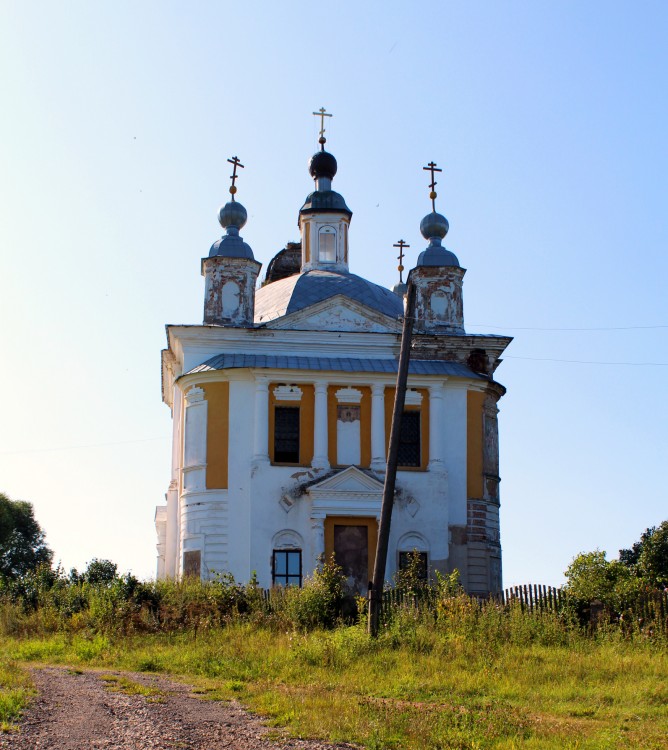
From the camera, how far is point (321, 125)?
34.2 metres

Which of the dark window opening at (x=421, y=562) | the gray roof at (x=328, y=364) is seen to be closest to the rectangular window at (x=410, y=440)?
the gray roof at (x=328, y=364)

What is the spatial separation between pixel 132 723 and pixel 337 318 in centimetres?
1767

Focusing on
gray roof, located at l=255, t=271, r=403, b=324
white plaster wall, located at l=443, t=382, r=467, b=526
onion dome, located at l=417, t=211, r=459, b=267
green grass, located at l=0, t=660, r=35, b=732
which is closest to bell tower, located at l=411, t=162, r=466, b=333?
onion dome, located at l=417, t=211, r=459, b=267

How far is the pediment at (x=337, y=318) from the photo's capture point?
91.2ft

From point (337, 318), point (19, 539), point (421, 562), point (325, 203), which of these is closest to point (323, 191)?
point (325, 203)

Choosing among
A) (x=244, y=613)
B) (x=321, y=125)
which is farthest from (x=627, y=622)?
(x=321, y=125)

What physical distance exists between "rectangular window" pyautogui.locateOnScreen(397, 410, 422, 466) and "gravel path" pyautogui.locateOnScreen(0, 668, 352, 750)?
13.5 metres

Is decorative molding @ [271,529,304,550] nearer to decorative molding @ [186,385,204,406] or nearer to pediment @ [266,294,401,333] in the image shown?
decorative molding @ [186,385,204,406]

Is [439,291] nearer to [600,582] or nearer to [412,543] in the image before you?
[412,543]

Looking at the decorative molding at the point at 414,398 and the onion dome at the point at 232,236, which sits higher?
the onion dome at the point at 232,236

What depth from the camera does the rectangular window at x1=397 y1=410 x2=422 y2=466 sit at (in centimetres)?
2647

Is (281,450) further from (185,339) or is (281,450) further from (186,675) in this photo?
(186,675)

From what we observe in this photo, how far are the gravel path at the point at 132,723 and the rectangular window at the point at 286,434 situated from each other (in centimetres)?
1266

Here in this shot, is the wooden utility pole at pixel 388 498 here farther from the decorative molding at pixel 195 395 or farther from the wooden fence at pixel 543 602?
the decorative molding at pixel 195 395
